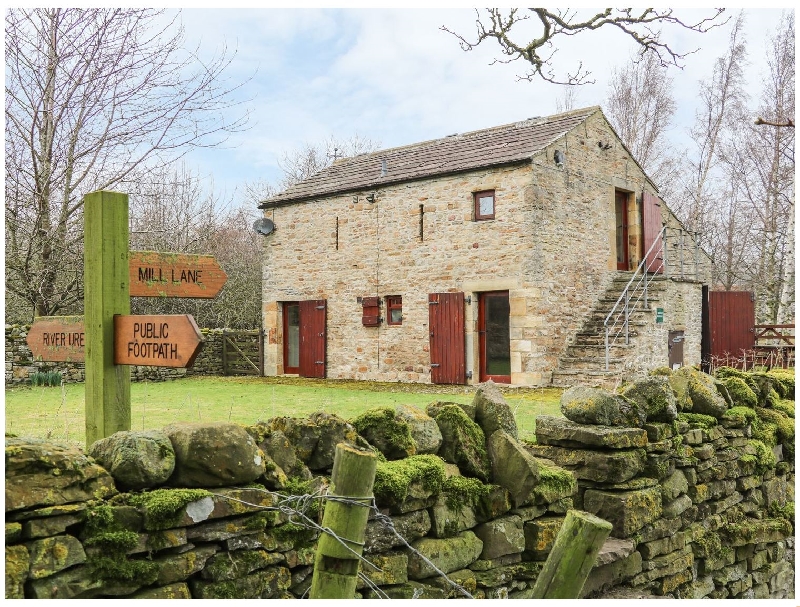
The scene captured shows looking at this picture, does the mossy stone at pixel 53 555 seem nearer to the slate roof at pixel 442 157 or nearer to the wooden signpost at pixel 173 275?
the wooden signpost at pixel 173 275

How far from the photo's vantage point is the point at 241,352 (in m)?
19.6

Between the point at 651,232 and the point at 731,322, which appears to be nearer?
the point at 651,232

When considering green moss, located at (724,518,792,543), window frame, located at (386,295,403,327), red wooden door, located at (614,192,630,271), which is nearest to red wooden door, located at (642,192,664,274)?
red wooden door, located at (614,192,630,271)

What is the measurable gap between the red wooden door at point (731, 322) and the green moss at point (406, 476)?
50.6 feet

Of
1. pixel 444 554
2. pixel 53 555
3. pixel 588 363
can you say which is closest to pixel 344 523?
pixel 53 555

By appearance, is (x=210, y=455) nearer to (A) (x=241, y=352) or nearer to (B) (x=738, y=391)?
(B) (x=738, y=391)

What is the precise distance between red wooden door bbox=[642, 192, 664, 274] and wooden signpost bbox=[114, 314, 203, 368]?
15154 mm

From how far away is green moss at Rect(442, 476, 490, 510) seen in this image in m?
4.17

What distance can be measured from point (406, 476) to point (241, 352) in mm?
16317

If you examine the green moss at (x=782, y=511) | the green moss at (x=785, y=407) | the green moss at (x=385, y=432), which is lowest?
the green moss at (x=782, y=511)

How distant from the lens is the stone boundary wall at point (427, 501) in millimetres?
2891

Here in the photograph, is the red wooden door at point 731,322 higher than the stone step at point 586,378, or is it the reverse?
the red wooden door at point 731,322

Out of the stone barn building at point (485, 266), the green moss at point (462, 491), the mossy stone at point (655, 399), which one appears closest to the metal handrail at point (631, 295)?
the stone barn building at point (485, 266)

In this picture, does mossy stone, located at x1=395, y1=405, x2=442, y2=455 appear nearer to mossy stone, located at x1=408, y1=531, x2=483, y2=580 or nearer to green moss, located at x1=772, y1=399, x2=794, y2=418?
mossy stone, located at x1=408, y1=531, x2=483, y2=580
